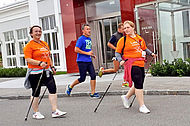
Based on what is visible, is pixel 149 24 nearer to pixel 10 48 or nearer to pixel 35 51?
pixel 35 51

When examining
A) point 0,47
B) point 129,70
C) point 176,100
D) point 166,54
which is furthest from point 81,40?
point 0,47

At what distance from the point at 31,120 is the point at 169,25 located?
8175 mm

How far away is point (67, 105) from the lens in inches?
294

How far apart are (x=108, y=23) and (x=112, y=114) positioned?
31.2 feet

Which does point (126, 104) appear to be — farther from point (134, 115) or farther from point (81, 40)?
point (81, 40)

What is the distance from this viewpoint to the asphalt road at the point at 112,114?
17.2ft

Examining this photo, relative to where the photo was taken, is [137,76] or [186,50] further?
[186,50]

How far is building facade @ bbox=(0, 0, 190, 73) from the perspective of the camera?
12.3m

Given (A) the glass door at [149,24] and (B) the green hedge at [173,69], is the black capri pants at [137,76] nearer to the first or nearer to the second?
(B) the green hedge at [173,69]

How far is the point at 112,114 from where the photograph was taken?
5969 mm

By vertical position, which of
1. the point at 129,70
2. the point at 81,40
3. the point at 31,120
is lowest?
the point at 31,120

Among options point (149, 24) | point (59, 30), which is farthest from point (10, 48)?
point (149, 24)

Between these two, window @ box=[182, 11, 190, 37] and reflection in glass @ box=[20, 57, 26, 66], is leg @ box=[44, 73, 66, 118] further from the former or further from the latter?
reflection in glass @ box=[20, 57, 26, 66]

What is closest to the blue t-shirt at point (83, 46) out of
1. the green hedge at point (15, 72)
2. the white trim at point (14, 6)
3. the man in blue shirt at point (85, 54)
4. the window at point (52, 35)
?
the man in blue shirt at point (85, 54)
